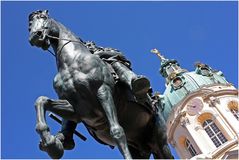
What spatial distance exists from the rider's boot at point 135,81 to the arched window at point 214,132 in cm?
3381

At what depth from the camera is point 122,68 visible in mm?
6051

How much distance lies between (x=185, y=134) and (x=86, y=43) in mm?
34890

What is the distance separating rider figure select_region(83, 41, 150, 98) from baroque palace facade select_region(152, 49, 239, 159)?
30.7 metres

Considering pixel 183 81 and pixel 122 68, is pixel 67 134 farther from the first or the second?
pixel 183 81

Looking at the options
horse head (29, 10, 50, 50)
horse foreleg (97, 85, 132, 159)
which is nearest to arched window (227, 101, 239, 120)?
horse head (29, 10, 50, 50)

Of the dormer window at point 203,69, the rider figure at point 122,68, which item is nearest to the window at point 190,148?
the dormer window at point 203,69

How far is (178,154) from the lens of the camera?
42.1 m

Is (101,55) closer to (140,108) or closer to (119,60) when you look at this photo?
(119,60)

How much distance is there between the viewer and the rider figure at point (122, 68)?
556 centimetres

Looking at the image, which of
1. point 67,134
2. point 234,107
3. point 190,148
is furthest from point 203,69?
point 67,134

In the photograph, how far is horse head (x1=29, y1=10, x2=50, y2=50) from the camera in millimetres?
6172

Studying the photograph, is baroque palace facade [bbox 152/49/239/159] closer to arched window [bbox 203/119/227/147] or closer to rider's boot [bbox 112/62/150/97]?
arched window [bbox 203/119/227/147]

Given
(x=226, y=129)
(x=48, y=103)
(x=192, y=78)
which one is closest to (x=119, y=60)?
(x=48, y=103)

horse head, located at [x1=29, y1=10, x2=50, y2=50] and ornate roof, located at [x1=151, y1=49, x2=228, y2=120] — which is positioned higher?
ornate roof, located at [x1=151, y1=49, x2=228, y2=120]
